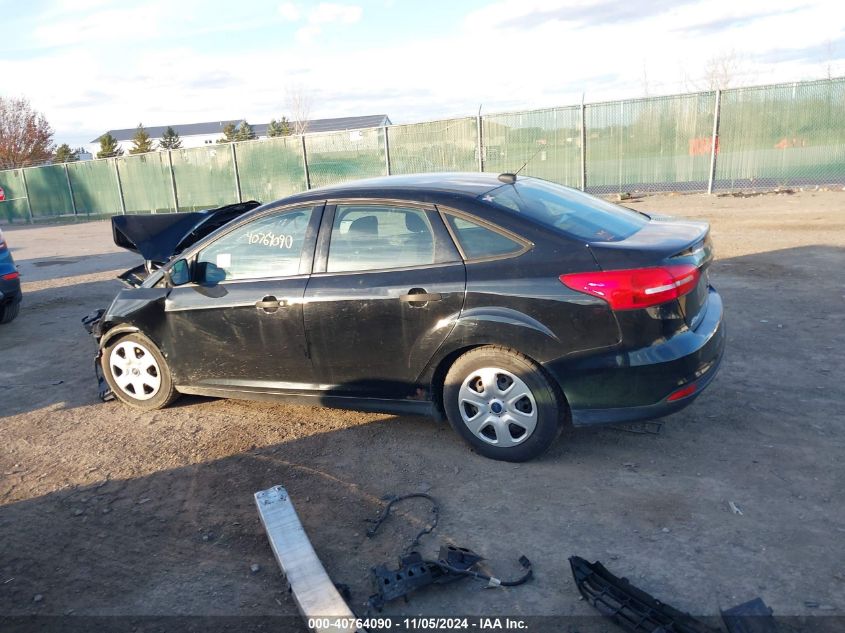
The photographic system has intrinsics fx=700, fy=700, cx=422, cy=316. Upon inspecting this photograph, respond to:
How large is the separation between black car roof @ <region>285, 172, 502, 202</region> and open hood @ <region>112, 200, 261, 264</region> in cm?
216

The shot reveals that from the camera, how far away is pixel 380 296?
4441 millimetres

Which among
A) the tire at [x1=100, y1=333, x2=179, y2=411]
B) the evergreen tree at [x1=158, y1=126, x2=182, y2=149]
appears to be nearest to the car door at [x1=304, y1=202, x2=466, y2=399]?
the tire at [x1=100, y1=333, x2=179, y2=411]

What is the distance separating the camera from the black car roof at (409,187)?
180 inches

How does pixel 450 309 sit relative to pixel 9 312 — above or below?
above

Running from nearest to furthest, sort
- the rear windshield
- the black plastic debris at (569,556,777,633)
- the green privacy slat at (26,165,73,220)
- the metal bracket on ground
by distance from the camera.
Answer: the black plastic debris at (569,556,777,633), the metal bracket on ground, the rear windshield, the green privacy slat at (26,165,73,220)

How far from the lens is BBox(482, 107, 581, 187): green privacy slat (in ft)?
60.1

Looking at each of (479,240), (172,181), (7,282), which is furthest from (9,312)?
(172,181)

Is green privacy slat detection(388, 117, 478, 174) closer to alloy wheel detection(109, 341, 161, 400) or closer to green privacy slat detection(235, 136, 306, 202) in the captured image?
green privacy slat detection(235, 136, 306, 202)

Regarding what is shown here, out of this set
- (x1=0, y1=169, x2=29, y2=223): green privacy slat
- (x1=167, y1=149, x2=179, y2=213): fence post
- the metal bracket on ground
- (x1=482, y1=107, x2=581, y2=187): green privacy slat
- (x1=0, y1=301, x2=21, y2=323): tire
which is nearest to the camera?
the metal bracket on ground

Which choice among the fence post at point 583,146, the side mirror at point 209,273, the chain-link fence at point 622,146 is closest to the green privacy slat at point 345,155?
the chain-link fence at point 622,146

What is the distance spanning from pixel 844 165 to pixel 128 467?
17168 millimetres

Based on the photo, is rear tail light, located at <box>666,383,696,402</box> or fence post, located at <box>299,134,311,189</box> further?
fence post, located at <box>299,134,311,189</box>

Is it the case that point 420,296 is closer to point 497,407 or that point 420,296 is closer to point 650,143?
point 497,407

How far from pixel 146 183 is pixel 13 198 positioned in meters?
9.30
